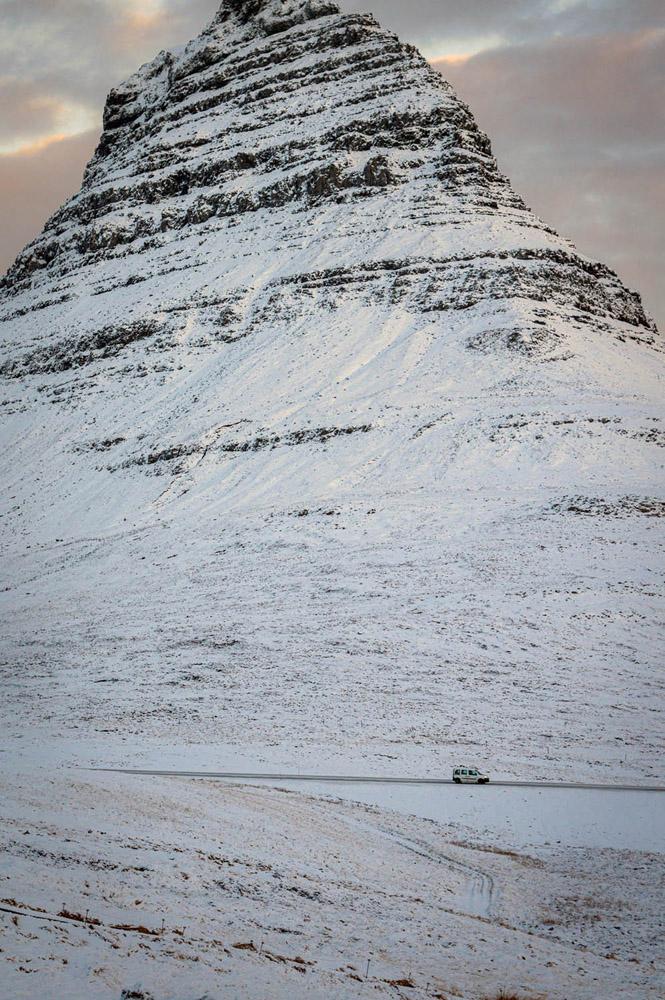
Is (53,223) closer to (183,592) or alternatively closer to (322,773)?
(183,592)

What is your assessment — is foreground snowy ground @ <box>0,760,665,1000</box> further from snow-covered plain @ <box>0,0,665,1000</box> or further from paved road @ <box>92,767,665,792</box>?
paved road @ <box>92,767,665,792</box>

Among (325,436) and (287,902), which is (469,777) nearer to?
(287,902)

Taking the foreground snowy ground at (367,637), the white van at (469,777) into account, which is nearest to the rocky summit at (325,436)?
the foreground snowy ground at (367,637)

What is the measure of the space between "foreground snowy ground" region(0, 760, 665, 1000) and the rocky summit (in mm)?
9152

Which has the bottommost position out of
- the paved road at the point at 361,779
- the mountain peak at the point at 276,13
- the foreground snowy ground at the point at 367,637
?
the paved road at the point at 361,779

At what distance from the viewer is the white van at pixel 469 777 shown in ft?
80.3

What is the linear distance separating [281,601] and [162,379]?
42996mm

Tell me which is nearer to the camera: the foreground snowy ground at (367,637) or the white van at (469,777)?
the white van at (469,777)

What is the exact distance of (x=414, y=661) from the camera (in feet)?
116

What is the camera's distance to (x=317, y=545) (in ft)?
165

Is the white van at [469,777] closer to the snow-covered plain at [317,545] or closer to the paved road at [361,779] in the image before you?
the paved road at [361,779]

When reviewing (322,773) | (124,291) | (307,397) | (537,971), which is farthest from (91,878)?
(124,291)

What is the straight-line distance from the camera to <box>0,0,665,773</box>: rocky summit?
34.2 meters

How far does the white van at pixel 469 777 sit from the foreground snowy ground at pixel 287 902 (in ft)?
13.5
